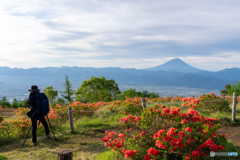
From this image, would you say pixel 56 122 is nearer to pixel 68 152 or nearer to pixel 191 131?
pixel 68 152

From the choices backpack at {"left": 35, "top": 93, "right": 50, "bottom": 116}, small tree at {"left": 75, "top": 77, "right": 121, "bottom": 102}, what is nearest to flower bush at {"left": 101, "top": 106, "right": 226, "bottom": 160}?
backpack at {"left": 35, "top": 93, "right": 50, "bottom": 116}

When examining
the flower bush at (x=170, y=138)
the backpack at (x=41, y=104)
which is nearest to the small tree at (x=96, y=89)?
the backpack at (x=41, y=104)

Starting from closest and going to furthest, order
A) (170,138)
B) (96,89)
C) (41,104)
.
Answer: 1. (170,138)
2. (41,104)
3. (96,89)

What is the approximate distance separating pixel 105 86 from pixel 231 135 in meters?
30.7

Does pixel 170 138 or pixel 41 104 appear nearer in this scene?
pixel 170 138

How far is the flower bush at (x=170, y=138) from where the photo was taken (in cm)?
316

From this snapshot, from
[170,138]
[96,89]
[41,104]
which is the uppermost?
[41,104]

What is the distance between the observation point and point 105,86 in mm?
35656

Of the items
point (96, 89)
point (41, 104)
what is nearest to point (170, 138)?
point (41, 104)

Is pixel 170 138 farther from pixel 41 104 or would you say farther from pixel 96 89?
pixel 96 89

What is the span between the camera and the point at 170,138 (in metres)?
3.12

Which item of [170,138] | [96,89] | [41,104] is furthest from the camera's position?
[96,89]

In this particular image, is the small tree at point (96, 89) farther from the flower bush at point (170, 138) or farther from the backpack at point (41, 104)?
the flower bush at point (170, 138)

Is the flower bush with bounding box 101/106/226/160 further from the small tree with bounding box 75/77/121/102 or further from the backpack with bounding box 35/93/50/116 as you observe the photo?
the small tree with bounding box 75/77/121/102
